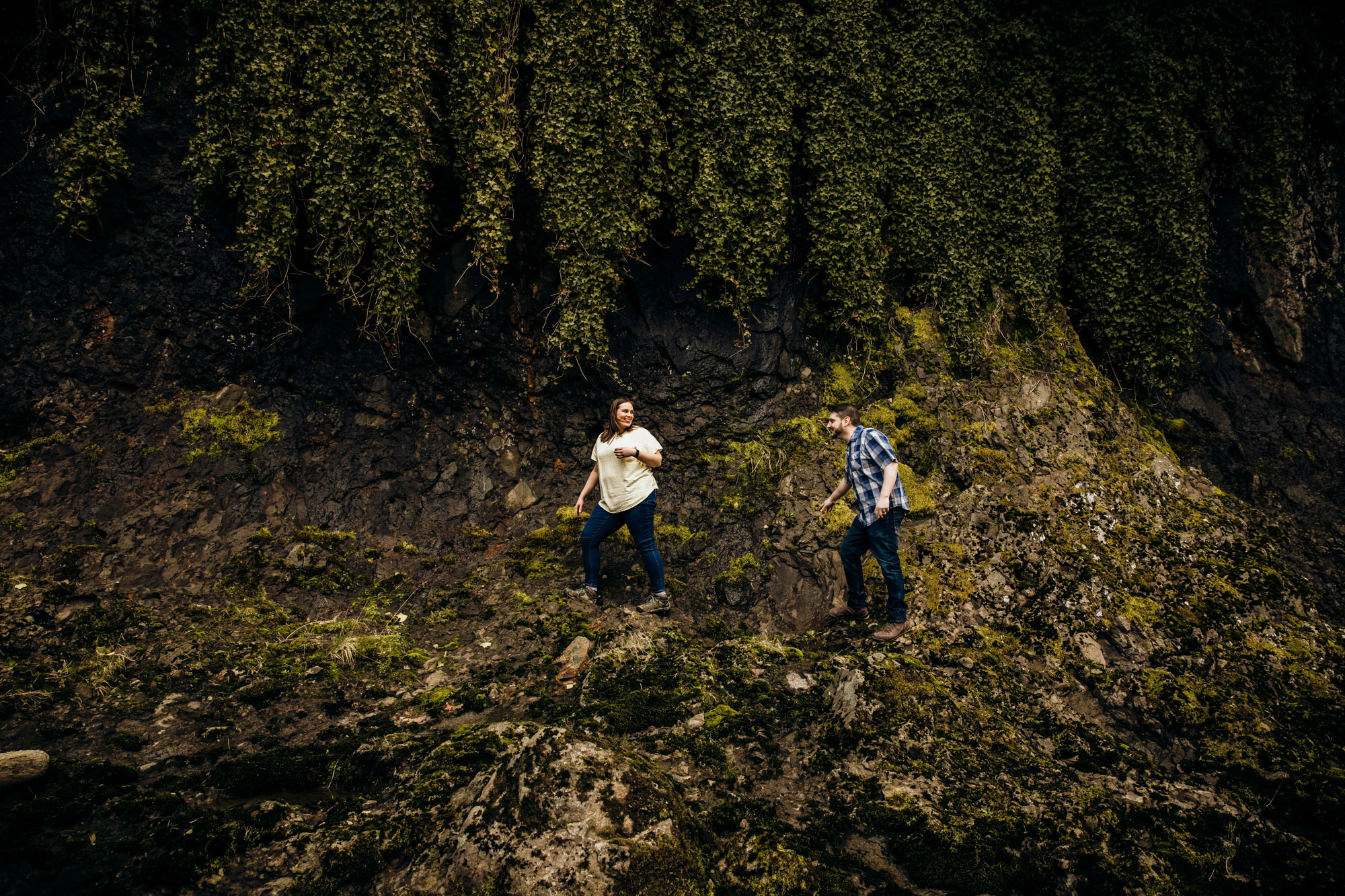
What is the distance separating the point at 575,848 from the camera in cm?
316

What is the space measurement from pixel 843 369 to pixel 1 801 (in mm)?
7874

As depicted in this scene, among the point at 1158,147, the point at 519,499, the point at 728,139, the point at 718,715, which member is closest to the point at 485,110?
the point at 728,139

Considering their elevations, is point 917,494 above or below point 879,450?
below

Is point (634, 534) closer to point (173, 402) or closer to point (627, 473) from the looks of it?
point (627, 473)

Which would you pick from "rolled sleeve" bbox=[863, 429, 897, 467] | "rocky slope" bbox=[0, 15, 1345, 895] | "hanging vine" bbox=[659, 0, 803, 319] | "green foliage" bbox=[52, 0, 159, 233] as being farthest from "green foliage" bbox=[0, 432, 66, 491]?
"rolled sleeve" bbox=[863, 429, 897, 467]

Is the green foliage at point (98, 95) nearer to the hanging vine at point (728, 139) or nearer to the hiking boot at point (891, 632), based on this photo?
the hanging vine at point (728, 139)

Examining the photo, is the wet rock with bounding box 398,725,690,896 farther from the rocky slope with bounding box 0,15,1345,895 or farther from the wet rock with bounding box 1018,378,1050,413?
the wet rock with bounding box 1018,378,1050,413

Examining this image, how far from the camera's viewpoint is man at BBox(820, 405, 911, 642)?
5363mm

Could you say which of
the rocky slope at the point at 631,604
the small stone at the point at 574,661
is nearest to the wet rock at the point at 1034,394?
the rocky slope at the point at 631,604

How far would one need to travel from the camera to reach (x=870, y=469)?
5.45 m

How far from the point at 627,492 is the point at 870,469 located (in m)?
2.25

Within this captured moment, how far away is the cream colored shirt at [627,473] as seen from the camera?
5.90m

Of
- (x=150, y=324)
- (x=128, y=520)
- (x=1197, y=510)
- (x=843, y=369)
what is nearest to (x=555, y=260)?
(x=843, y=369)

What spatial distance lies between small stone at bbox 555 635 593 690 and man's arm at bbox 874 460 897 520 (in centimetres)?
282
